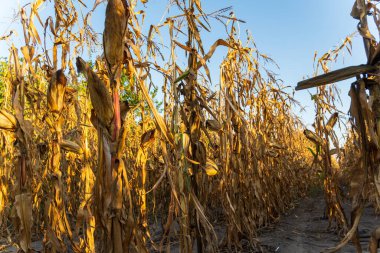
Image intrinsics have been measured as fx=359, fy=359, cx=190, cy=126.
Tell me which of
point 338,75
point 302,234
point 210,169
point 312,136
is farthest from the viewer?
point 312,136

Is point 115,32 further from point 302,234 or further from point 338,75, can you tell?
point 302,234

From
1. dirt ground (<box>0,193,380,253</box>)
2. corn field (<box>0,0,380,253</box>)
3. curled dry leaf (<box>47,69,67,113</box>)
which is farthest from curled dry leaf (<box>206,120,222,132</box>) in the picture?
dirt ground (<box>0,193,380,253</box>)

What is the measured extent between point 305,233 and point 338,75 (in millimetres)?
2241

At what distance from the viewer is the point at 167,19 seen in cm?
153

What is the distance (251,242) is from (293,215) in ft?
4.81

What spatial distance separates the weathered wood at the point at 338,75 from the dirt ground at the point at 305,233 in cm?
174

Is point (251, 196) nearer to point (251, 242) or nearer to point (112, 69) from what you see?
point (251, 242)

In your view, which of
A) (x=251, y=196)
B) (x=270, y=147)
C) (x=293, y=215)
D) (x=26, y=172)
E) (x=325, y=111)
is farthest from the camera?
(x=293, y=215)

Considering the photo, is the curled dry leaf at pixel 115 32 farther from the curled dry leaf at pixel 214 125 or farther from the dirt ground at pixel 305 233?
the dirt ground at pixel 305 233

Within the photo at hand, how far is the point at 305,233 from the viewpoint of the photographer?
273cm

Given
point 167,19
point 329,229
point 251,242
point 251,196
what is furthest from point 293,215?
point 167,19

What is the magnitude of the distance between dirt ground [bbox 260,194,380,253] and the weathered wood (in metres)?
Answer: 1.74

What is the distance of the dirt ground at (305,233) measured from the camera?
234 centimetres

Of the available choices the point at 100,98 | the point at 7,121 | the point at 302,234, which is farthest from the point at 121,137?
the point at 302,234
